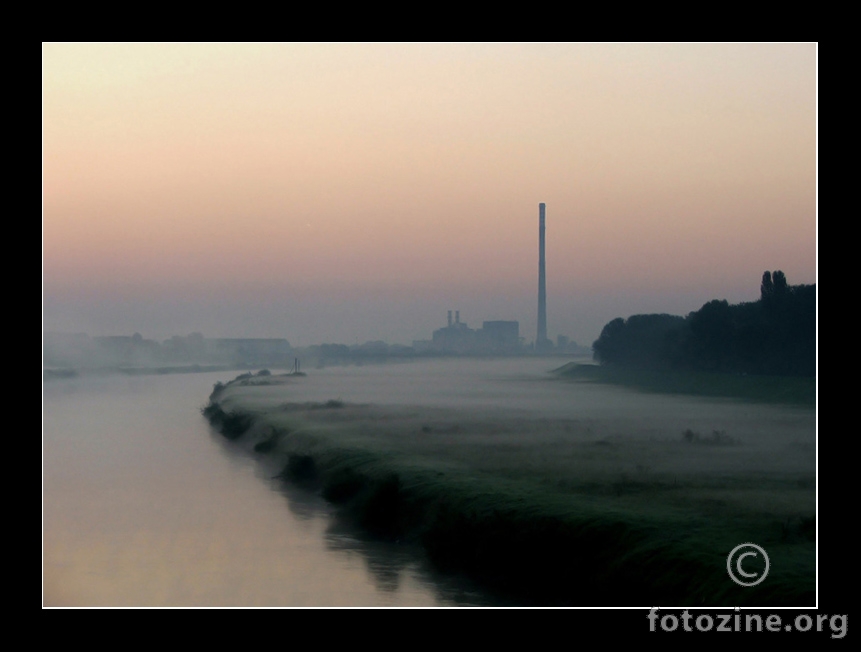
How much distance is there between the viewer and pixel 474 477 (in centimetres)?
3194

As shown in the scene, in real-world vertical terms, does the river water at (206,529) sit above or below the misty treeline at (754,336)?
below

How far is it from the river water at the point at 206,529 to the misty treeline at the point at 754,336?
366 inches

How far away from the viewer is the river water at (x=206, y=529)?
923 inches

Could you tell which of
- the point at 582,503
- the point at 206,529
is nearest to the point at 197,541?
the point at 206,529

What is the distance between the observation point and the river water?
923 inches

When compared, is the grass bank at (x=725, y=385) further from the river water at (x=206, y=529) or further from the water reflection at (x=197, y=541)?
the water reflection at (x=197, y=541)

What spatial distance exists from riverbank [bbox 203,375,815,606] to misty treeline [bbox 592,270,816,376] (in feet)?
111

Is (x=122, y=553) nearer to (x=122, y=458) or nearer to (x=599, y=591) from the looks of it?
(x=599, y=591)

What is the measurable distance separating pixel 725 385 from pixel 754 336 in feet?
15.7

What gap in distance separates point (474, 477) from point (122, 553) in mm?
10877

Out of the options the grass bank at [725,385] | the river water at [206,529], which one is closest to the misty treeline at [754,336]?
the grass bank at [725,385]
